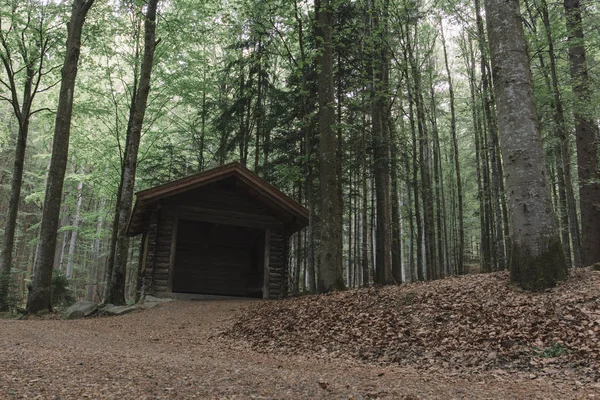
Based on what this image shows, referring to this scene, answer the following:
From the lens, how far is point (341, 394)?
11.8 ft

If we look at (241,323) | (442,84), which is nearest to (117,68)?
(241,323)

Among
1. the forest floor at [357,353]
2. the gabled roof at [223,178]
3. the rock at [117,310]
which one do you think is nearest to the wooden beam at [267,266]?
the gabled roof at [223,178]

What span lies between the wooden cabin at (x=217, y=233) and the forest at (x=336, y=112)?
1158mm

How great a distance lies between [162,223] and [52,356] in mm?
10031

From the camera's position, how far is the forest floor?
365cm

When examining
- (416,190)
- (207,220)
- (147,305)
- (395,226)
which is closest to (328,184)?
(207,220)

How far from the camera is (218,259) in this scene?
58.7 feet

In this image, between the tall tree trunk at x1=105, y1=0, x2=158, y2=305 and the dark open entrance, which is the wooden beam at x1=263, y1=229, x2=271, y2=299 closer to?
the dark open entrance

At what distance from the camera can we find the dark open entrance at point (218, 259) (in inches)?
685

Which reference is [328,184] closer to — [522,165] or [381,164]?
[381,164]

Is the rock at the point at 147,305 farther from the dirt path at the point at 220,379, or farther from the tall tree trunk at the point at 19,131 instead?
the dirt path at the point at 220,379

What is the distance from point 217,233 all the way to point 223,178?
14.2ft

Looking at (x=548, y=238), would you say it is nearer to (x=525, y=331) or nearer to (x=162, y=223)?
(x=525, y=331)

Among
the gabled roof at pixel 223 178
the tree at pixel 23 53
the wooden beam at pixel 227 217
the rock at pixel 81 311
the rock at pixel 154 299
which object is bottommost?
the rock at pixel 81 311
